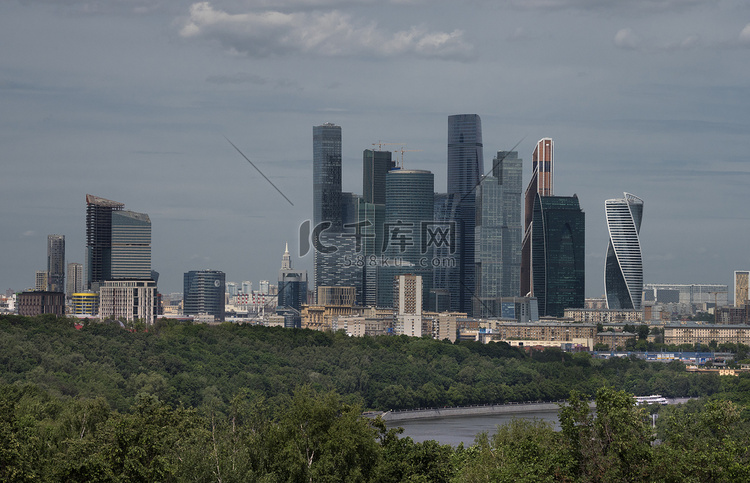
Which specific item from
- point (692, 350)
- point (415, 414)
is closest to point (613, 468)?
point (415, 414)

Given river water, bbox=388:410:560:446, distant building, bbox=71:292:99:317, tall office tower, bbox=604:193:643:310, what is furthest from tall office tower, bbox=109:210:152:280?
river water, bbox=388:410:560:446

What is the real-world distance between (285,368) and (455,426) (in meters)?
17.3

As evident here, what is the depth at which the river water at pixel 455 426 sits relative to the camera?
74188 millimetres

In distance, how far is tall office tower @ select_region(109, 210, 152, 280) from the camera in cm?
19700

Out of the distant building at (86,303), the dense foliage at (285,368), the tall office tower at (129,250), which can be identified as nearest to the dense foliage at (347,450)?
the dense foliage at (285,368)

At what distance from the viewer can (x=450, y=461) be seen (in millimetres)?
36500

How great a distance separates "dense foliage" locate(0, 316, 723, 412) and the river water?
4.64 meters

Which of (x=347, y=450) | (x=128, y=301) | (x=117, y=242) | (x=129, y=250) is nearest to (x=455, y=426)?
(x=347, y=450)

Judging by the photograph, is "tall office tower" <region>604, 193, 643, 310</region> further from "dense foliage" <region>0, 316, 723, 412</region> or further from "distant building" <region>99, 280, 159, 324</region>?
"distant building" <region>99, 280, 159, 324</region>

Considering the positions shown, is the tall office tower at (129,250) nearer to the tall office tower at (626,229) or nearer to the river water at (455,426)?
the tall office tower at (626,229)

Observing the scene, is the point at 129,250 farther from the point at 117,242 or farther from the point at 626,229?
the point at 626,229

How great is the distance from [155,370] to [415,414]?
22.9 meters

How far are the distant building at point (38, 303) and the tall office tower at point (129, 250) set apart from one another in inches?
688

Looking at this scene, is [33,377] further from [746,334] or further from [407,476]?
[746,334]
